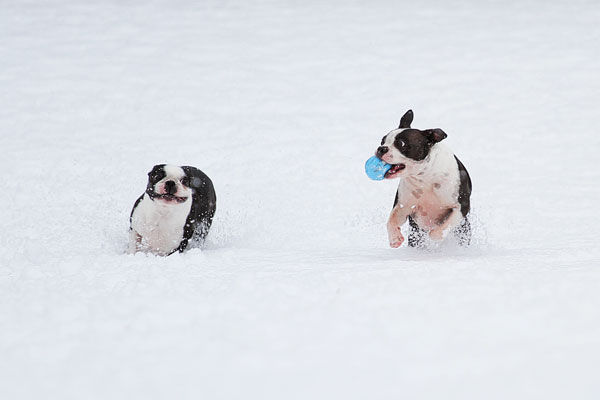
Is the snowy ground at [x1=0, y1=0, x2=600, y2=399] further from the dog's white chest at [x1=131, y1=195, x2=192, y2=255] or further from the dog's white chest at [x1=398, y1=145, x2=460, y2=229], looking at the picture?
the dog's white chest at [x1=131, y1=195, x2=192, y2=255]

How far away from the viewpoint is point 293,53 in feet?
37.6

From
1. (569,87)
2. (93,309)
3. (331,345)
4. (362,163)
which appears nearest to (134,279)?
→ (93,309)

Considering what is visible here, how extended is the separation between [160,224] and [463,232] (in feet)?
6.70

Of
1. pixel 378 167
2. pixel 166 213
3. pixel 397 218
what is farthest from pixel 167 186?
pixel 397 218

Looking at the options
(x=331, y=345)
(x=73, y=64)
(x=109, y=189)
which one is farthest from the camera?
(x=73, y=64)

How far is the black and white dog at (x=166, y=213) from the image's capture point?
4879 millimetres

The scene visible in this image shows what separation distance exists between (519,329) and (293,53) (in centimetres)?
926

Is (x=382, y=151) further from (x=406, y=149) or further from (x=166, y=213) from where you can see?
(x=166, y=213)

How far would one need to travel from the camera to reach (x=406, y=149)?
432 centimetres

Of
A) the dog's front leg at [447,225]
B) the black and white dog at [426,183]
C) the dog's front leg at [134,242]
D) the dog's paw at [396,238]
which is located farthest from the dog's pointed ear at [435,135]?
the dog's front leg at [134,242]

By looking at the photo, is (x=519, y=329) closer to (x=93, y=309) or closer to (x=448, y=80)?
(x=93, y=309)

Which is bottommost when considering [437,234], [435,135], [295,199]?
[295,199]

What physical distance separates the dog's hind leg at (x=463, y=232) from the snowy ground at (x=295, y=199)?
0.11 metres

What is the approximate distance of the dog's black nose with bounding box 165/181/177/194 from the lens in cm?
484
